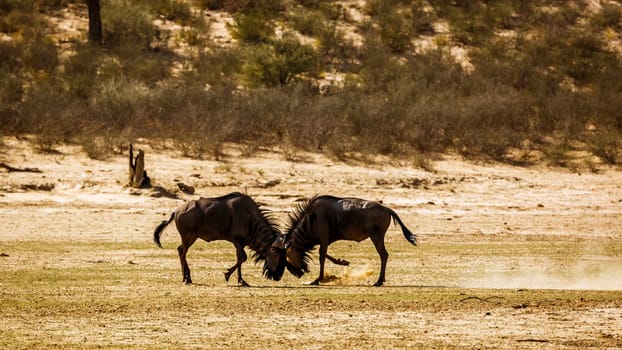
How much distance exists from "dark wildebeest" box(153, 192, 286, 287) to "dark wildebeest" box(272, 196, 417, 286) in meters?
0.28

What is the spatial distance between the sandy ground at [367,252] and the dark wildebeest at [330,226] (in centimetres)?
44

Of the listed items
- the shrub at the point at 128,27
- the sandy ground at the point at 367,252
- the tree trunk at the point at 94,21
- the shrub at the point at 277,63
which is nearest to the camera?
the sandy ground at the point at 367,252

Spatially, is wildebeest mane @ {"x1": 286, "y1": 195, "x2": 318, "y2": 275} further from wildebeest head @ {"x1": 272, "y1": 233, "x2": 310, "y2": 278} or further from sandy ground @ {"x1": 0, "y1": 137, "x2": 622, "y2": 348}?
sandy ground @ {"x1": 0, "y1": 137, "x2": 622, "y2": 348}

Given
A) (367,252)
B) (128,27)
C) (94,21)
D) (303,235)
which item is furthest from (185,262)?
(128,27)

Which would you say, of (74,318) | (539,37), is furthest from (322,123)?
(74,318)

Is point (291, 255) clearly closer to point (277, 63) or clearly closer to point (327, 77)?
point (277, 63)

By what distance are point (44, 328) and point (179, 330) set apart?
4.83 ft

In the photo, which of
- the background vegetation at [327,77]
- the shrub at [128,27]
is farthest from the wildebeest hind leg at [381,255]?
the shrub at [128,27]

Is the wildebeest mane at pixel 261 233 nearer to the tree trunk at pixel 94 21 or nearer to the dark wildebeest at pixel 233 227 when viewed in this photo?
the dark wildebeest at pixel 233 227

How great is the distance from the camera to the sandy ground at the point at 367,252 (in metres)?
14.1

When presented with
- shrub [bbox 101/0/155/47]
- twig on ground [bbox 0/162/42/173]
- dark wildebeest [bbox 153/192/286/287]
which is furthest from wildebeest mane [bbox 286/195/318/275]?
shrub [bbox 101/0/155/47]

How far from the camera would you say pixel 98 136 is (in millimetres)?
32188

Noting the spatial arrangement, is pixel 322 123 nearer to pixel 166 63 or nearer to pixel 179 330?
pixel 166 63

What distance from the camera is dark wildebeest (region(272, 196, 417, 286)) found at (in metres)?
18.3
